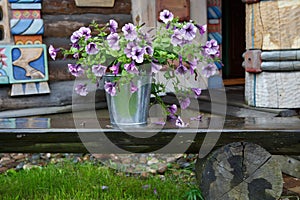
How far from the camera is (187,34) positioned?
1.83 metres

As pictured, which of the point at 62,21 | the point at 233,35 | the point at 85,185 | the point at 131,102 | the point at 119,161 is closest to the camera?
the point at 131,102

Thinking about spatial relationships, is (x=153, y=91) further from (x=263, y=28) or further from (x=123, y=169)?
(x=263, y=28)

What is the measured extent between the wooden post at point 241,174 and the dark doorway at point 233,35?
5170 millimetres

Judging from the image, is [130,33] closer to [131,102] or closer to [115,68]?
[115,68]

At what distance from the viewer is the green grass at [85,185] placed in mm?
2484

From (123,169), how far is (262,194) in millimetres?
1328

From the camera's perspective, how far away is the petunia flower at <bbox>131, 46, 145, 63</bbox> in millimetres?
1756

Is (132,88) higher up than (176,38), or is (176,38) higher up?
(176,38)

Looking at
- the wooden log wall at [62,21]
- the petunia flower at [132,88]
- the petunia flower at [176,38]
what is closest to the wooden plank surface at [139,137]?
the petunia flower at [132,88]

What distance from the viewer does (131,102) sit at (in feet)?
6.13

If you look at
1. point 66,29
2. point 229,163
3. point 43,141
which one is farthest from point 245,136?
point 66,29

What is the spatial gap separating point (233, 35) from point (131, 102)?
18.4 feet

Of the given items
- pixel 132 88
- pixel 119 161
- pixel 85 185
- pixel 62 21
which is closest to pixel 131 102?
pixel 132 88

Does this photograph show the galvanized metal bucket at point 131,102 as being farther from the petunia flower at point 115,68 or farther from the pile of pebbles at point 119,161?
the pile of pebbles at point 119,161
